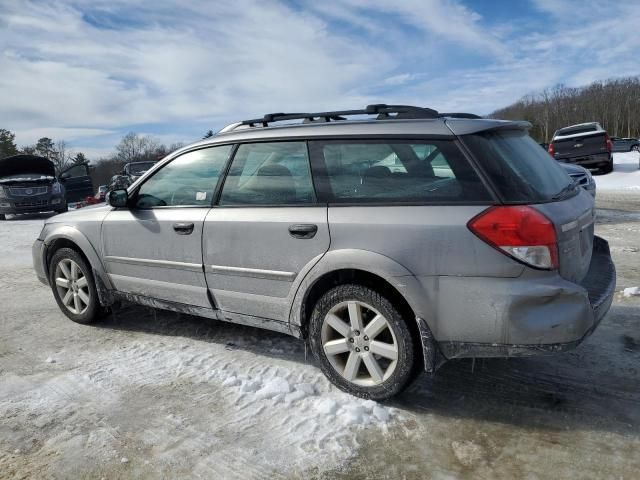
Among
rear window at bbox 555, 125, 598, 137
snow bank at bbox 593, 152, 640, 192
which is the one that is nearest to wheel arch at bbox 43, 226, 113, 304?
snow bank at bbox 593, 152, 640, 192

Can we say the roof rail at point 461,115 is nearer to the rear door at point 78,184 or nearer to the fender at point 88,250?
the fender at point 88,250

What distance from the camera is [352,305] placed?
3043mm

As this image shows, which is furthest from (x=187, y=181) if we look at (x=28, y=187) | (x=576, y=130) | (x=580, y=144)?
(x=576, y=130)

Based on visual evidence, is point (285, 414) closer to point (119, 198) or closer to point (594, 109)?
point (119, 198)

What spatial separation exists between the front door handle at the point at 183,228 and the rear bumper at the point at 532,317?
6.68 ft

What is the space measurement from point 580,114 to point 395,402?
9615cm

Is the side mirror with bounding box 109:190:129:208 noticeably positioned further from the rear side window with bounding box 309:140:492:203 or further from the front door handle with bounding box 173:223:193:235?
the rear side window with bounding box 309:140:492:203

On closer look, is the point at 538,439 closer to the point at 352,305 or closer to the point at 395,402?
the point at 395,402

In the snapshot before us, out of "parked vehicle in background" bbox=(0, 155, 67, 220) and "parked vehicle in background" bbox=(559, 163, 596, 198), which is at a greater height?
"parked vehicle in background" bbox=(0, 155, 67, 220)

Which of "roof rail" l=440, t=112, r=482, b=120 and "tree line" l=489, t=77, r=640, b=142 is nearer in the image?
"roof rail" l=440, t=112, r=482, b=120

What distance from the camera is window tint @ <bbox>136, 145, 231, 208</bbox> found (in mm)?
3793

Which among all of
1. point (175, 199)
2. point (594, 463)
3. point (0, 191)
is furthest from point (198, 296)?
point (0, 191)

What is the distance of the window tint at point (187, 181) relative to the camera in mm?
3793

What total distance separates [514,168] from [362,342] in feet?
4.22
